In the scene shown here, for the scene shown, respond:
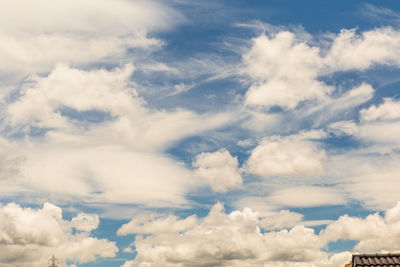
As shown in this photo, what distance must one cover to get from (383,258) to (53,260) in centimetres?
16547

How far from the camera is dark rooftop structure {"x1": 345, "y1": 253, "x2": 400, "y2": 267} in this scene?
107 ft

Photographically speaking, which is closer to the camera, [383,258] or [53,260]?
[383,258]

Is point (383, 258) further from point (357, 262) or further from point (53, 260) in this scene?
point (53, 260)

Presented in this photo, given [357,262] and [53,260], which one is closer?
[357,262]

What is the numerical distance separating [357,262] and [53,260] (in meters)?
165

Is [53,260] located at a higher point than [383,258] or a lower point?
higher

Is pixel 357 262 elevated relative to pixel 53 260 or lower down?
lower down

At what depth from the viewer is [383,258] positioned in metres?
33.4

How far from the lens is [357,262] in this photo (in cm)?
3250

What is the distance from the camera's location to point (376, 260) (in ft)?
109

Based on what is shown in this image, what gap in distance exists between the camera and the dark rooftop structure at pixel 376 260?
1284 inches

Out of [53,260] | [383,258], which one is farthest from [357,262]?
[53,260]
